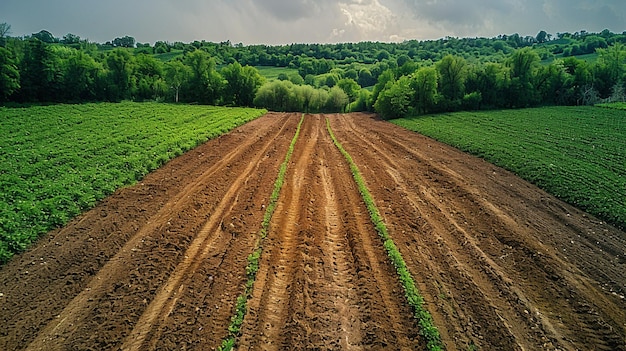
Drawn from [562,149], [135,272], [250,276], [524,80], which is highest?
[524,80]

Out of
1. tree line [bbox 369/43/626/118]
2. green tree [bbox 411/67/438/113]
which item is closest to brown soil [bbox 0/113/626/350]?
Result: green tree [bbox 411/67/438/113]

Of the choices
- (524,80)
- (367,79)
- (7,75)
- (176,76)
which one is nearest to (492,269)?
(524,80)

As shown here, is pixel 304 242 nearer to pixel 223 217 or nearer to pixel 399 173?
pixel 223 217

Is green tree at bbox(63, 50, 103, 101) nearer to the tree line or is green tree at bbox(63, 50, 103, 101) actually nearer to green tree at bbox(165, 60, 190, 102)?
green tree at bbox(165, 60, 190, 102)

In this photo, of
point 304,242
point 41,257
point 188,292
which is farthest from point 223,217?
point 41,257

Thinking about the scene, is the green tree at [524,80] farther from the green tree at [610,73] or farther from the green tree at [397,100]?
the green tree at [397,100]

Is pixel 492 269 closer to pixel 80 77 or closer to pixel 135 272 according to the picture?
pixel 135 272

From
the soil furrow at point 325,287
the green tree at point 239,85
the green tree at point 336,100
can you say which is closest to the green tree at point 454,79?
the green tree at point 336,100
